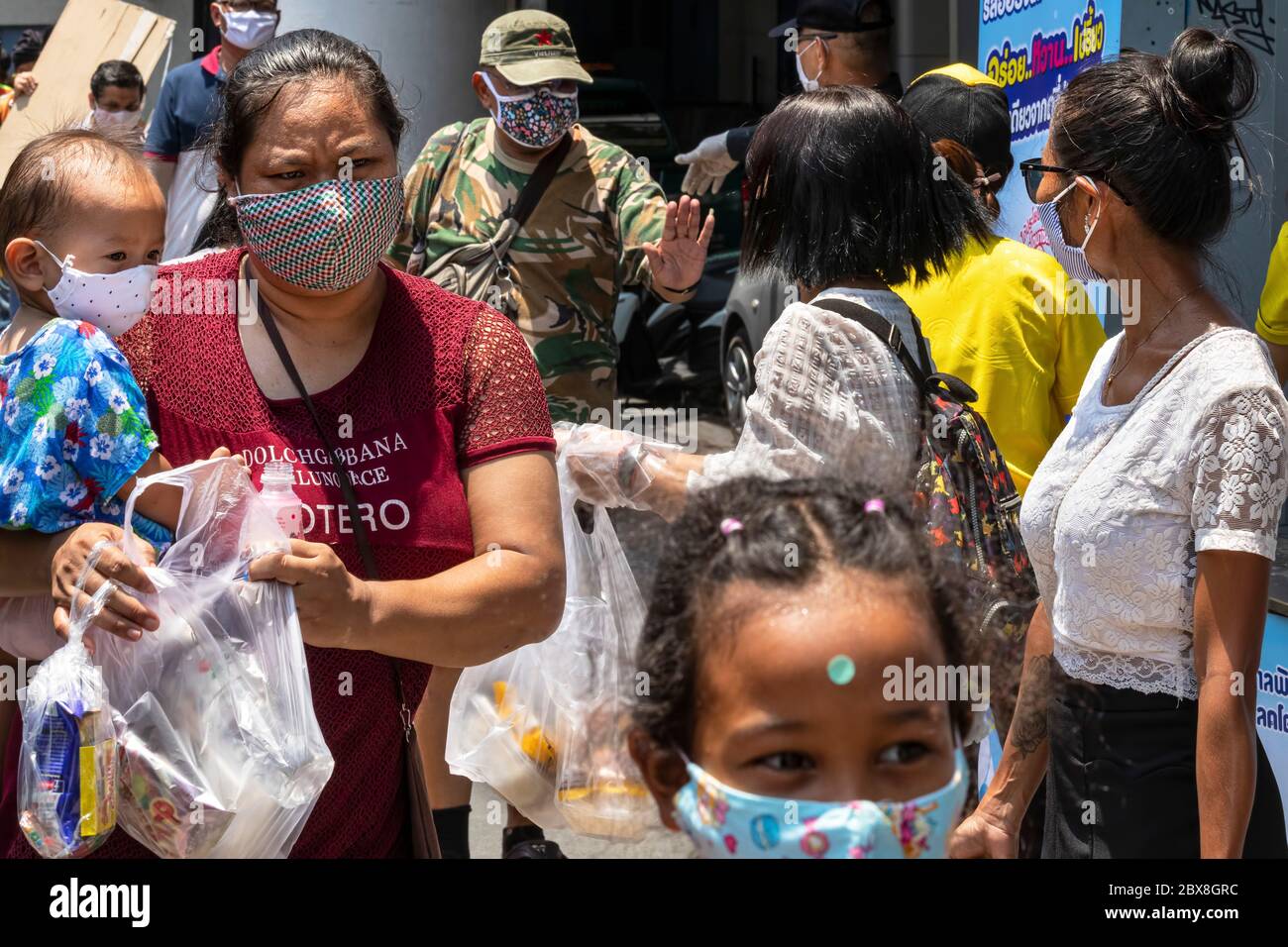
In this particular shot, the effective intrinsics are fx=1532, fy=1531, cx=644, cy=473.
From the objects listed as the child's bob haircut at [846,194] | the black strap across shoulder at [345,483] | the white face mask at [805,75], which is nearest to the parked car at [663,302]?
the white face mask at [805,75]

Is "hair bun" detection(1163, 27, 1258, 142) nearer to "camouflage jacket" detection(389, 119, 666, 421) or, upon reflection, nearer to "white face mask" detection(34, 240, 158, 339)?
"white face mask" detection(34, 240, 158, 339)

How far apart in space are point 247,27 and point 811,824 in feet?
16.5

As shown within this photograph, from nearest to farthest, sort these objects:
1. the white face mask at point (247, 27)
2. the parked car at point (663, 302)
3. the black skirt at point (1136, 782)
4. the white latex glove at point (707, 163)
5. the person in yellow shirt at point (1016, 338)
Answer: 1. the black skirt at point (1136, 782)
2. the person in yellow shirt at point (1016, 338)
3. the white latex glove at point (707, 163)
4. the white face mask at point (247, 27)
5. the parked car at point (663, 302)

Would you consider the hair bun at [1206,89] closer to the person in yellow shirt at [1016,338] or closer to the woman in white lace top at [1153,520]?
the woman in white lace top at [1153,520]

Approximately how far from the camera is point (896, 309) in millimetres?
2740

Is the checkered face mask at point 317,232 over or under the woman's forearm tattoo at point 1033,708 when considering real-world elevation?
over

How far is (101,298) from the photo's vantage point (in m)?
2.24

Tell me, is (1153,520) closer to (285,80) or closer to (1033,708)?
(1033,708)

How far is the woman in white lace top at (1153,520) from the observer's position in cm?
229

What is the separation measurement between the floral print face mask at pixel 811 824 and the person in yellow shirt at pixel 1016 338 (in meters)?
1.97
